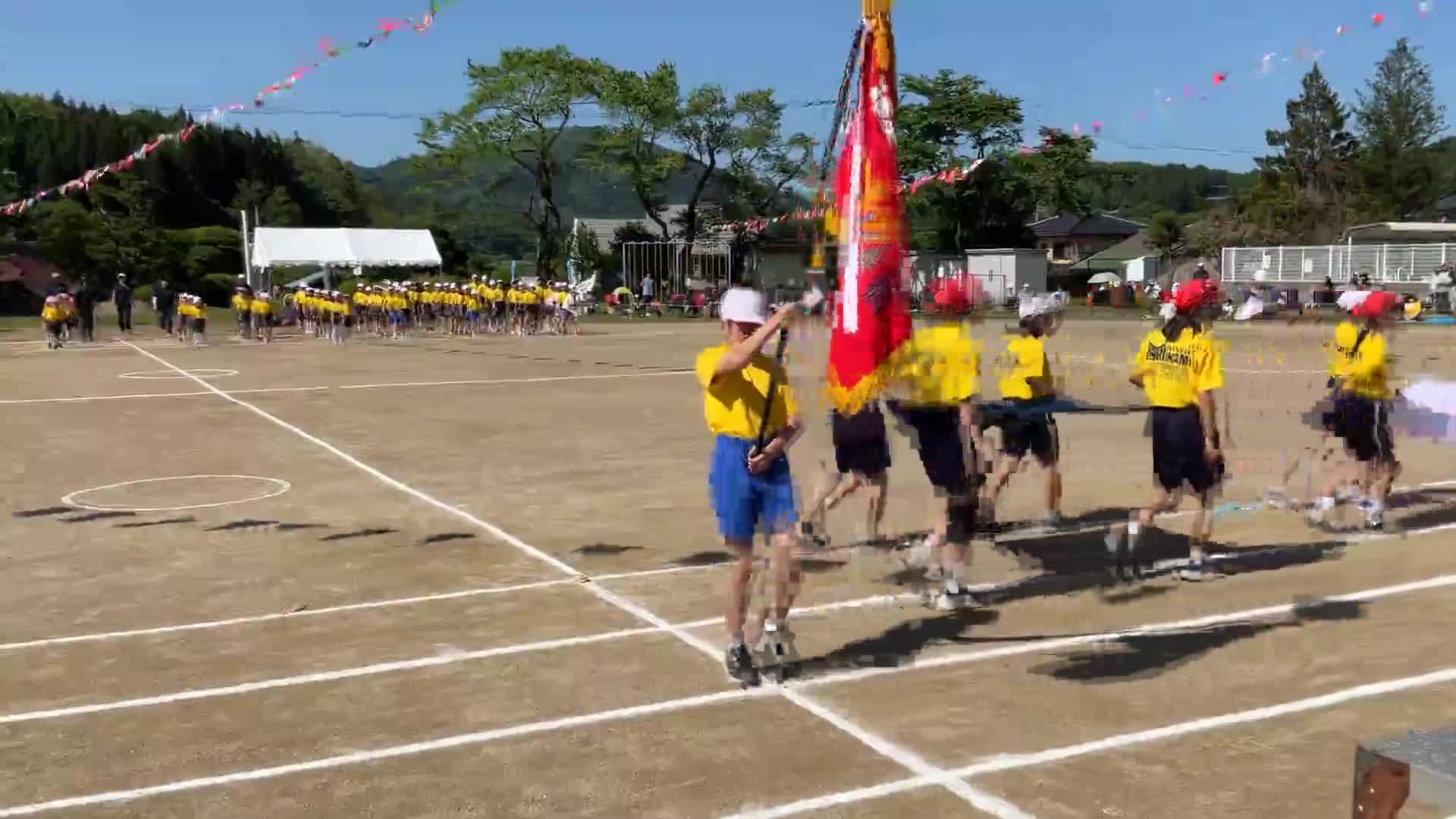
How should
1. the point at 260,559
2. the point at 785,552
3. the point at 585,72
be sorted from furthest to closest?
the point at 585,72 → the point at 260,559 → the point at 785,552

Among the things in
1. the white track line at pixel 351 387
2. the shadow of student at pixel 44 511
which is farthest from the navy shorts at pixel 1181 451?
the white track line at pixel 351 387

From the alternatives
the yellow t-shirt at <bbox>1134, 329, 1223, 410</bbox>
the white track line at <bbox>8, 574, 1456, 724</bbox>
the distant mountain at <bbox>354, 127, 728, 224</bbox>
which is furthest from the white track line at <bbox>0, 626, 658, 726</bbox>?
the distant mountain at <bbox>354, 127, 728, 224</bbox>

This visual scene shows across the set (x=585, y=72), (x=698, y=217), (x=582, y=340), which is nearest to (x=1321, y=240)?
(x=698, y=217)

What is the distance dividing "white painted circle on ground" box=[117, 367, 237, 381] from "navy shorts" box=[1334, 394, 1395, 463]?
787 inches

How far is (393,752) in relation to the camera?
5.05m

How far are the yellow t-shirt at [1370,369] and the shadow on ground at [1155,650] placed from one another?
2468 mm

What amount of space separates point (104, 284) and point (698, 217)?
31.0 metres

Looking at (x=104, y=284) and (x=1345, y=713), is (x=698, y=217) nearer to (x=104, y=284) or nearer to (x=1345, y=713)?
(x=104, y=284)

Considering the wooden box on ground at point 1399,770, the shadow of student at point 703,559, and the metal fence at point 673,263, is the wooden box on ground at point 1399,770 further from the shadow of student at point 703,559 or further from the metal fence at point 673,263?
the metal fence at point 673,263

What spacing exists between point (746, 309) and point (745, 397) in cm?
41

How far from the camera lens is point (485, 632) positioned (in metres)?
6.74

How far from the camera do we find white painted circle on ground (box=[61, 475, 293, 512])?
34.2 feet

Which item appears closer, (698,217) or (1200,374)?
(1200,374)

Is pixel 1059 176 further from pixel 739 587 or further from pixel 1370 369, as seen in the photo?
pixel 739 587
